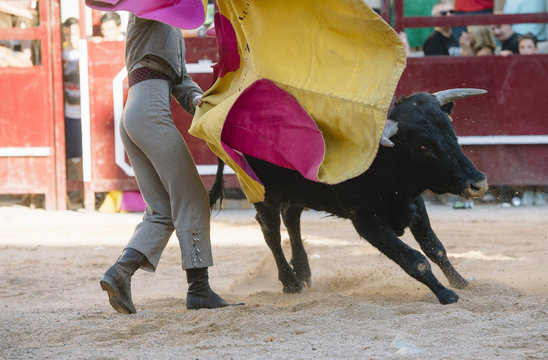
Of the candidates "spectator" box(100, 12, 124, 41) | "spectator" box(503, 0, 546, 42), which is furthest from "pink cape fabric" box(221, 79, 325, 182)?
"spectator" box(503, 0, 546, 42)

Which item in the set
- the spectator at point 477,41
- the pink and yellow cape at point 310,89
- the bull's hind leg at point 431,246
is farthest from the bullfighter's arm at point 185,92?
the spectator at point 477,41

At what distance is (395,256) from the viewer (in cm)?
352

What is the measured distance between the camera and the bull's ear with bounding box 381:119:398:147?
3.42 meters

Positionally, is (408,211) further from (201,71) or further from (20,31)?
(20,31)

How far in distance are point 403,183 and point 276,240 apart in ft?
2.87

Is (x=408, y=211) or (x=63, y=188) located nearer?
(x=408, y=211)

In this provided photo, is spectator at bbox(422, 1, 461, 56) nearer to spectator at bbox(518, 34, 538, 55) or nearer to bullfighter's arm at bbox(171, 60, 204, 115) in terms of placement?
spectator at bbox(518, 34, 538, 55)

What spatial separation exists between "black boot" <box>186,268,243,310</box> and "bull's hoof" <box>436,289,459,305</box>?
901 mm

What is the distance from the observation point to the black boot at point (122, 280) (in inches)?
132

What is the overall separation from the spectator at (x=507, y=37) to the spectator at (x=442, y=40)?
399 mm

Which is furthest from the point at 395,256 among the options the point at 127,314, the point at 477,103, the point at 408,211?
the point at 477,103

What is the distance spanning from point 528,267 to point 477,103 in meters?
3.35

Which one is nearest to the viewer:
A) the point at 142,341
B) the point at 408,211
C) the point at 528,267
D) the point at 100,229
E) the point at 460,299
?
the point at 142,341

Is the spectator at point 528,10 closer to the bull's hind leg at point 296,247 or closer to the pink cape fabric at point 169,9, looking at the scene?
the bull's hind leg at point 296,247
